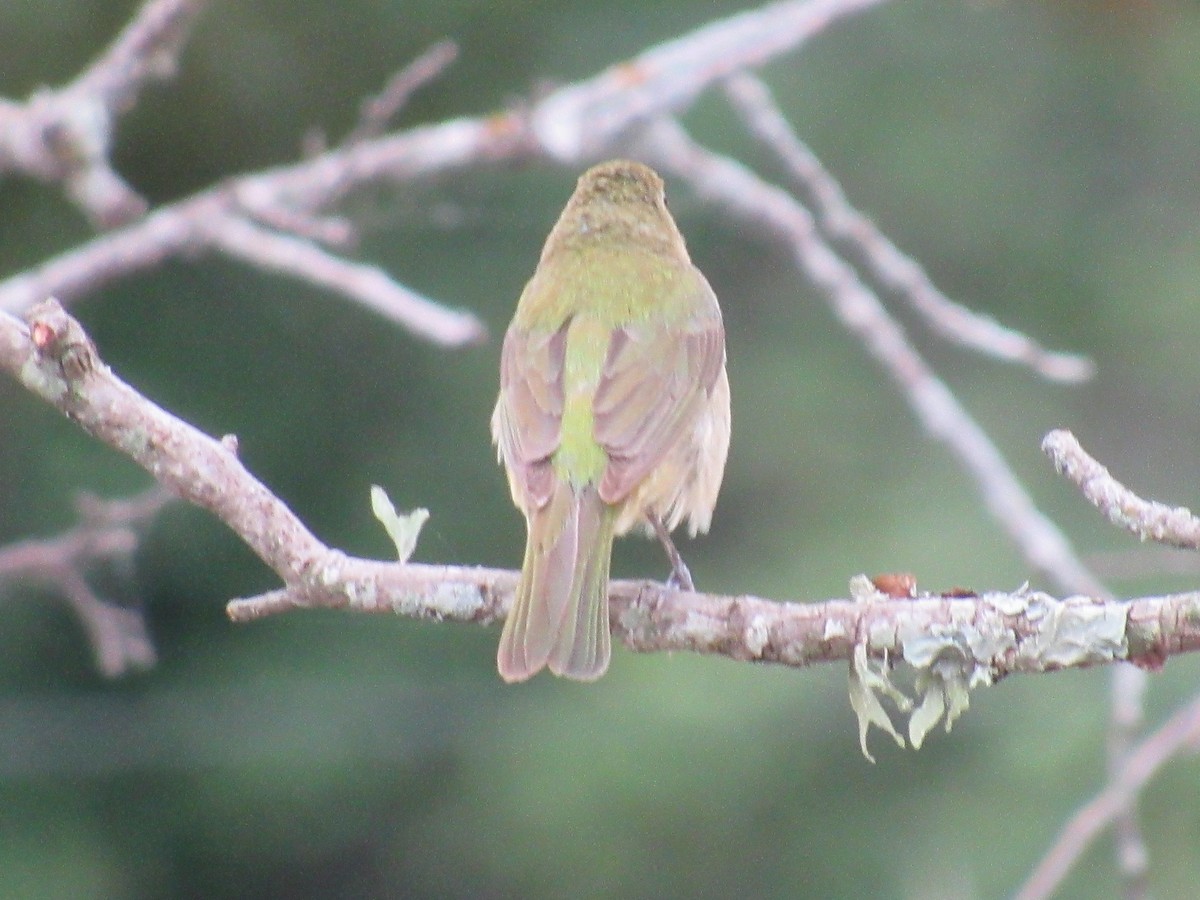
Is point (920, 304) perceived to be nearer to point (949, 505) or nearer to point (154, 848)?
point (949, 505)

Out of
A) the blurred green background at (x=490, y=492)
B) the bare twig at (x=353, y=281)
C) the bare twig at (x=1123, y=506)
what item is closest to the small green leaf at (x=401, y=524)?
the bare twig at (x=1123, y=506)

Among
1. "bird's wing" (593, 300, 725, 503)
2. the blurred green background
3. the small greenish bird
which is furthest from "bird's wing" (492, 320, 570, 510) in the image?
the blurred green background

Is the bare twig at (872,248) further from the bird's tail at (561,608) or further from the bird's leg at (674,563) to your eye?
the bird's tail at (561,608)

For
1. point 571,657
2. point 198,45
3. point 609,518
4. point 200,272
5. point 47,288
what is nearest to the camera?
point 571,657

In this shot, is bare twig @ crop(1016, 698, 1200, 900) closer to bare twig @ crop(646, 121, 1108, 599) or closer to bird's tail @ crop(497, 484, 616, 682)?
bare twig @ crop(646, 121, 1108, 599)

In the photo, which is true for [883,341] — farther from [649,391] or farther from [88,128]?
[88,128]

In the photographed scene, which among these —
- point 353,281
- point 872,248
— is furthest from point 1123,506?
point 872,248

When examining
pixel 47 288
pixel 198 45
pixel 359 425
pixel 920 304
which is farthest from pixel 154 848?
pixel 920 304
